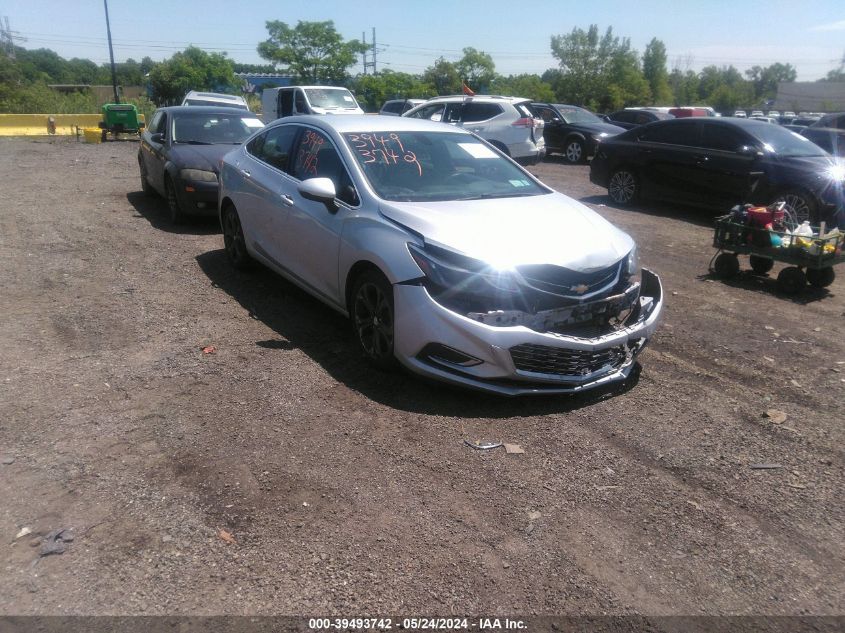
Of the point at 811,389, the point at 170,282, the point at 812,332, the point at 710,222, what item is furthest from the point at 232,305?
the point at 710,222

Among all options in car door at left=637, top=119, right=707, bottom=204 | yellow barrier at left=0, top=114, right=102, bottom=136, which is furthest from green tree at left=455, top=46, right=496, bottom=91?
car door at left=637, top=119, right=707, bottom=204

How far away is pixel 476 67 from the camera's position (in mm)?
63656

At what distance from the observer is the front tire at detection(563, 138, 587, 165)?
62.1 ft

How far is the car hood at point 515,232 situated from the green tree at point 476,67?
61.3 meters

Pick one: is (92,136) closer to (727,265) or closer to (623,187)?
(623,187)

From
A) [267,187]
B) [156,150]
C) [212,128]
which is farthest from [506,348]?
[156,150]

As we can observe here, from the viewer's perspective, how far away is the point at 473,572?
9.68ft

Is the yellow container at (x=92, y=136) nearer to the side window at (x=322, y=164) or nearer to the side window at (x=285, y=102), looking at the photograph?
the side window at (x=285, y=102)

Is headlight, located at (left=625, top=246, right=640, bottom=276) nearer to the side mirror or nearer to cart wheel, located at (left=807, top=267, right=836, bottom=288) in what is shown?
the side mirror

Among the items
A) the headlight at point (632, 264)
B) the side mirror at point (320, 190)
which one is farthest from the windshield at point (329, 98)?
the headlight at point (632, 264)

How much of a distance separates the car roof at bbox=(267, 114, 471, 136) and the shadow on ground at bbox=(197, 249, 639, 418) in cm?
161

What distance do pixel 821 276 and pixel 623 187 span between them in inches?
209

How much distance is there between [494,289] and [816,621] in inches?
91.0

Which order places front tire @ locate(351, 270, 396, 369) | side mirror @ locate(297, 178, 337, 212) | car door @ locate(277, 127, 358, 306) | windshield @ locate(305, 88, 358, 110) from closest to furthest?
front tire @ locate(351, 270, 396, 369), side mirror @ locate(297, 178, 337, 212), car door @ locate(277, 127, 358, 306), windshield @ locate(305, 88, 358, 110)
